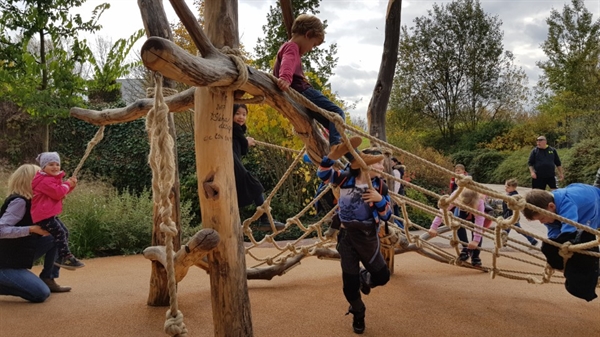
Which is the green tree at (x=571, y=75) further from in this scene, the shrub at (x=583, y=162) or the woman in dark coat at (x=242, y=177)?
the woman in dark coat at (x=242, y=177)

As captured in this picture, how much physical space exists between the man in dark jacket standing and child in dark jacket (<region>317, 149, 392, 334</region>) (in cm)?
552

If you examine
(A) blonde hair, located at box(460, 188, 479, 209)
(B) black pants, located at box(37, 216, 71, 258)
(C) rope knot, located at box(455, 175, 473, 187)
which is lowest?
(B) black pants, located at box(37, 216, 71, 258)

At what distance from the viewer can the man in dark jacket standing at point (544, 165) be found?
740cm

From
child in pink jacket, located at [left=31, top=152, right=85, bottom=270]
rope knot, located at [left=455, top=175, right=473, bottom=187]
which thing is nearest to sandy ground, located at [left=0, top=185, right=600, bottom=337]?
child in pink jacket, located at [left=31, top=152, right=85, bottom=270]

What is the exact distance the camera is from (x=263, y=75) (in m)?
2.56

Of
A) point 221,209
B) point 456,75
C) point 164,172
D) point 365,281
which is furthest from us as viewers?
point 456,75

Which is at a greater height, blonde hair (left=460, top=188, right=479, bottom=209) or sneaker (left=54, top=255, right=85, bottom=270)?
blonde hair (left=460, top=188, right=479, bottom=209)

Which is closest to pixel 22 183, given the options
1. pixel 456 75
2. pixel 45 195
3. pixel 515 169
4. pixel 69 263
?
pixel 45 195

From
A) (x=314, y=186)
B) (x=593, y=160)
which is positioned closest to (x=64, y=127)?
(x=314, y=186)

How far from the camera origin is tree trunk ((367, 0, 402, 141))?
4.55 m

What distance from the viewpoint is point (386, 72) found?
458 centimetres

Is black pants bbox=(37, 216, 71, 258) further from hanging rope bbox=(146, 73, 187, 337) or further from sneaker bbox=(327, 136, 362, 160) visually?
hanging rope bbox=(146, 73, 187, 337)

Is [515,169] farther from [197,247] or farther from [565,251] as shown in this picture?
[197,247]

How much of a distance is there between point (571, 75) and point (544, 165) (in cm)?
1014
